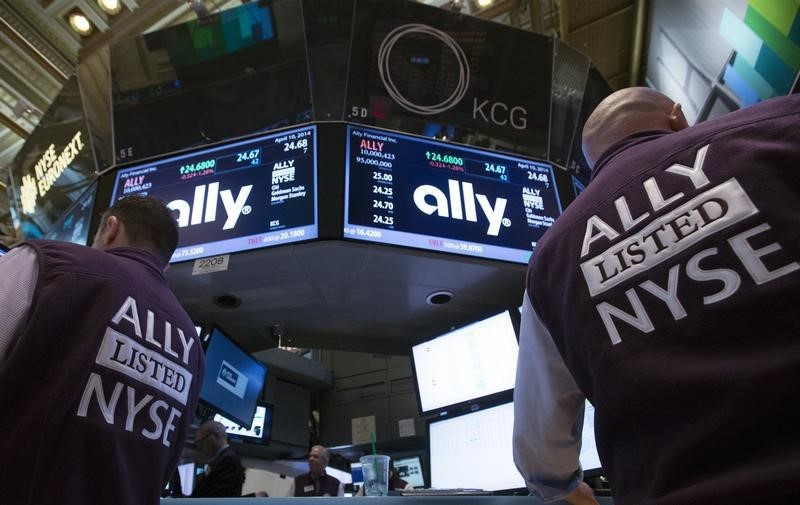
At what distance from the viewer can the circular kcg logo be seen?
2.67 meters

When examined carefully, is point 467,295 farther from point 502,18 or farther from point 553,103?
point 502,18

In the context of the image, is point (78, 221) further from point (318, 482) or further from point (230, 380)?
point (318, 482)

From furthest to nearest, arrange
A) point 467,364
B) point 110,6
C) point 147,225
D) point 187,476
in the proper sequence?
point 110,6 → point 187,476 → point 467,364 → point 147,225

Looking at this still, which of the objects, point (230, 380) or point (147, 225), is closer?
point (147, 225)

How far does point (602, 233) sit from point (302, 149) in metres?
1.89

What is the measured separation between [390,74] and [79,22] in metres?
3.48

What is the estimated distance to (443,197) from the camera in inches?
95.4

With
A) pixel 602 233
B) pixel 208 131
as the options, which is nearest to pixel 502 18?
pixel 208 131

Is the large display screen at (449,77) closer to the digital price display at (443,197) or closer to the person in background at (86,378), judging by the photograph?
the digital price display at (443,197)

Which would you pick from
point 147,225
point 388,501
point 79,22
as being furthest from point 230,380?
point 79,22

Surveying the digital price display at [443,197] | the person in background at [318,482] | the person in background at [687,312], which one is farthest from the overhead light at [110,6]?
the person in background at [687,312]

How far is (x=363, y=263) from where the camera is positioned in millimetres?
2389

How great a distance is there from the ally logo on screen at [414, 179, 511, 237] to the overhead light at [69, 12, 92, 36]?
3936 mm

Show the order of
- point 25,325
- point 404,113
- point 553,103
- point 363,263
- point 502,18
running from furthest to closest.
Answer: point 502,18 < point 553,103 < point 404,113 < point 363,263 < point 25,325
